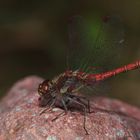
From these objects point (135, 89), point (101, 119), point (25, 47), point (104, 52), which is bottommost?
point (135, 89)

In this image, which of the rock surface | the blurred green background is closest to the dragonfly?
the rock surface

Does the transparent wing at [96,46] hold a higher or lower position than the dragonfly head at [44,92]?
higher

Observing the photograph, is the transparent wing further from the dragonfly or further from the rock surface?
the rock surface

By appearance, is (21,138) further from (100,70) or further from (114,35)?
(114,35)

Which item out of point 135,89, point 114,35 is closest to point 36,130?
point 114,35

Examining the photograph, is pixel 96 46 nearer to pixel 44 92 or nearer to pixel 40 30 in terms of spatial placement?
pixel 44 92

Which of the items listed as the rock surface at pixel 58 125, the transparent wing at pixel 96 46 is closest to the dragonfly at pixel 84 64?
the transparent wing at pixel 96 46

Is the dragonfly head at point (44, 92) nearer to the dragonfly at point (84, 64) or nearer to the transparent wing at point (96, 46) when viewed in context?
the dragonfly at point (84, 64)
